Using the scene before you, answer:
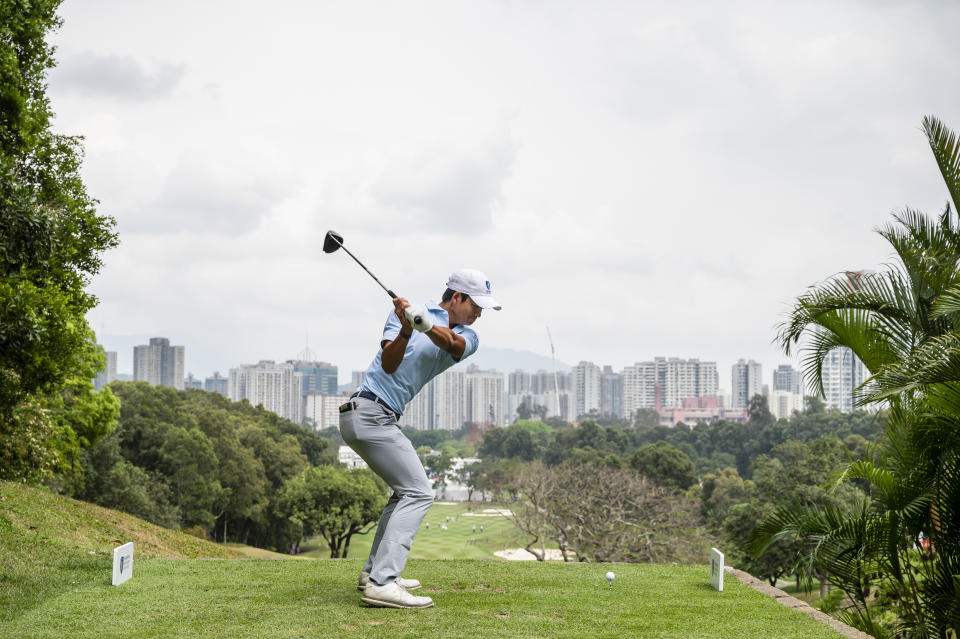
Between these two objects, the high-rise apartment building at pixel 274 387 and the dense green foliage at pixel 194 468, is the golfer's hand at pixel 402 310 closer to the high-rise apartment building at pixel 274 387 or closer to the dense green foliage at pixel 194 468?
the dense green foliage at pixel 194 468

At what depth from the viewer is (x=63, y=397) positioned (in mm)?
22281

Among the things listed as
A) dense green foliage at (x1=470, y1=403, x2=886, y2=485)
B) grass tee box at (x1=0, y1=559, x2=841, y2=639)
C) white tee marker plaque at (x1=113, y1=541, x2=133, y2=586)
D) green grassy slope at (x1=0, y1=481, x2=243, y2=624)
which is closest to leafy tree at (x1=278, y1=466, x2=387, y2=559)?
green grassy slope at (x1=0, y1=481, x2=243, y2=624)

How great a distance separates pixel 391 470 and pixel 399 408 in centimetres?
43

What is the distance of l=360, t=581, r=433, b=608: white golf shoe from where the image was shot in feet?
17.7

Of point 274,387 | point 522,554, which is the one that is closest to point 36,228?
point 522,554

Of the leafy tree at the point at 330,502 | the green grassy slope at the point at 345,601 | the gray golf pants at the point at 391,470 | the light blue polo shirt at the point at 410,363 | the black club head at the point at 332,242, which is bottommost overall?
the leafy tree at the point at 330,502

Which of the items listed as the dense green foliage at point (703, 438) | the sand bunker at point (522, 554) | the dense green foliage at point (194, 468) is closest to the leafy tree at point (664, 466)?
the sand bunker at point (522, 554)

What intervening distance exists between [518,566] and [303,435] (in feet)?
174

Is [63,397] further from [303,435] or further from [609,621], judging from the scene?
[303,435]

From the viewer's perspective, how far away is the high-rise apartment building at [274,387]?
618 ft

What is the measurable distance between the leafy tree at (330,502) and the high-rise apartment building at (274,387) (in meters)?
149

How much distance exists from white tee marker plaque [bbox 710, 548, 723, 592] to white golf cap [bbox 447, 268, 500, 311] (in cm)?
→ 312

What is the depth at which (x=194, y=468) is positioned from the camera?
38.8 meters

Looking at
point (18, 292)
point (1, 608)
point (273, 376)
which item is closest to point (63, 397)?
point (18, 292)
